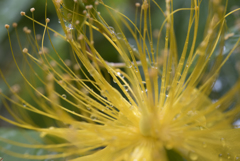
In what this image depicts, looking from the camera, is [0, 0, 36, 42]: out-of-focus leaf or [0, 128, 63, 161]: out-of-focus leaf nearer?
[0, 128, 63, 161]: out-of-focus leaf

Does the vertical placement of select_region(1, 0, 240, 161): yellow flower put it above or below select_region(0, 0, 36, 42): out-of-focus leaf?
below

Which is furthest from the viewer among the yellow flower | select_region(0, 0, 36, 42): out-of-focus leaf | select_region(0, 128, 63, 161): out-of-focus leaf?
select_region(0, 0, 36, 42): out-of-focus leaf

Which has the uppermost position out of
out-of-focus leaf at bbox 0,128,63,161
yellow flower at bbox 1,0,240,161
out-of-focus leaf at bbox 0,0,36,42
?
out-of-focus leaf at bbox 0,0,36,42

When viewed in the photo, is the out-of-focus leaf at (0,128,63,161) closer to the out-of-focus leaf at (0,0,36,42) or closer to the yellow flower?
the yellow flower

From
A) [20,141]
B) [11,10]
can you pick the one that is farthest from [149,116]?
[11,10]

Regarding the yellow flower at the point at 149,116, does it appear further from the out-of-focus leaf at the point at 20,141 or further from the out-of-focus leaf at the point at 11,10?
the out-of-focus leaf at the point at 11,10

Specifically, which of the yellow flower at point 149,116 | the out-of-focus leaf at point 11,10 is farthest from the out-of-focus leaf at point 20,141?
the out-of-focus leaf at point 11,10

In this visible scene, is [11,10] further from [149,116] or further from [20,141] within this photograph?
[149,116]

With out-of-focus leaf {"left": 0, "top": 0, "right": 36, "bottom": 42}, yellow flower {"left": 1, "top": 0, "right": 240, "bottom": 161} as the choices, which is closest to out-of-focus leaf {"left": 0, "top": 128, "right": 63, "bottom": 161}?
yellow flower {"left": 1, "top": 0, "right": 240, "bottom": 161}

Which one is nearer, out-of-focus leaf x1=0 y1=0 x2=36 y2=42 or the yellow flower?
the yellow flower

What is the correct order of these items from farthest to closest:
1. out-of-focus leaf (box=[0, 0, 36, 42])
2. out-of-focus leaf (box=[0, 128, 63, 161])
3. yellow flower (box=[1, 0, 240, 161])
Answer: out-of-focus leaf (box=[0, 0, 36, 42]) → out-of-focus leaf (box=[0, 128, 63, 161]) → yellow flower (box=[1, 0, 240, 161])

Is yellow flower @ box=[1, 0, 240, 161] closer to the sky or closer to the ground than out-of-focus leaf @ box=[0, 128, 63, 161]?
closer to the sky
